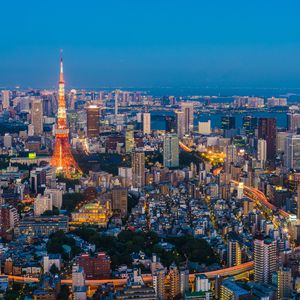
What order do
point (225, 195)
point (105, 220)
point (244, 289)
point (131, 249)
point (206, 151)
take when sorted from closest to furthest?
point (244, 289) → point (131, 249) → point (105, 220) → point (225, 195) → point (206, 151)

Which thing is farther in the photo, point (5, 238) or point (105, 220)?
point (105, 220)

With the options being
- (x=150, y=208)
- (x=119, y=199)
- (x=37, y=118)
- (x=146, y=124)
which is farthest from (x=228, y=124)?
(x=150, y=208)

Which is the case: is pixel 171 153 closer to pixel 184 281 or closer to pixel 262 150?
pixel 262 150

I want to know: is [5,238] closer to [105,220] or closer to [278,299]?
[105,220]

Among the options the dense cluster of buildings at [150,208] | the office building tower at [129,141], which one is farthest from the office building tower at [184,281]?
the office building tower at [129,141]

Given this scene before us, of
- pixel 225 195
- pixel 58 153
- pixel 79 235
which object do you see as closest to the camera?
pixel 79 235

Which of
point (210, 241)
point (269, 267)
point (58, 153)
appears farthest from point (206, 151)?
point (269, 267)

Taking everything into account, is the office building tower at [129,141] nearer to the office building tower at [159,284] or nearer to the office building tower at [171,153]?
the office building tower at [171,153]
